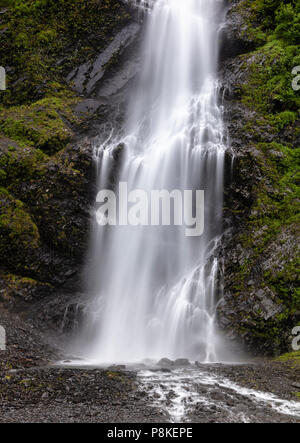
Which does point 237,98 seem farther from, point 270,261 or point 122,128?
point 270,261

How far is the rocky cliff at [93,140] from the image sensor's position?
11.5 m

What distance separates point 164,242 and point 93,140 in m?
5.45

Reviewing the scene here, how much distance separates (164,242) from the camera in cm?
1400

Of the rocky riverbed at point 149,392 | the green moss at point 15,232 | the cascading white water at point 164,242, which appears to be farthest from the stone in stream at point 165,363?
the green moss at point 15,232

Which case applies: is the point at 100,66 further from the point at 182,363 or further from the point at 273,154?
the point at 182,363

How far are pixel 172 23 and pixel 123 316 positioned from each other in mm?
16163

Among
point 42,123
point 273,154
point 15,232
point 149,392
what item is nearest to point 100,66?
point 42,123

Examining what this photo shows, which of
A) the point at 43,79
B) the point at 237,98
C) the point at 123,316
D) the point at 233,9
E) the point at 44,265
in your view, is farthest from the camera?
the point at 233,9

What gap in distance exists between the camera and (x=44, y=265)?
13.7 metres

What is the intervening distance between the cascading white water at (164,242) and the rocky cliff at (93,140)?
25.2 inches

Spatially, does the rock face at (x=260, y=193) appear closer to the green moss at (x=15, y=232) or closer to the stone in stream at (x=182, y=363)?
the stone in stream at (x=182, y=363)

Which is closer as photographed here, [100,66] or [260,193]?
[260,193]
